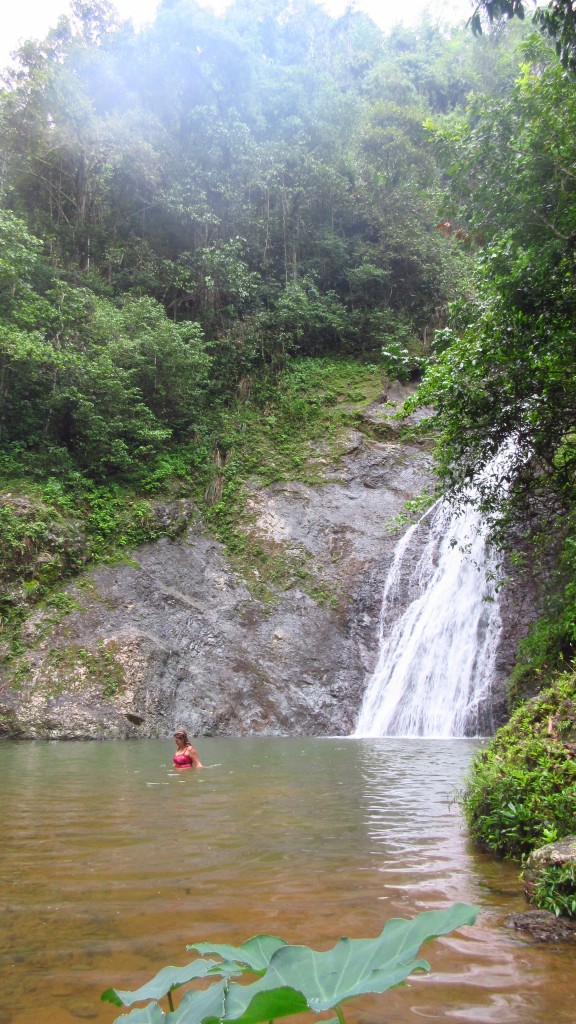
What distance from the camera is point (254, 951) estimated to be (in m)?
1.11

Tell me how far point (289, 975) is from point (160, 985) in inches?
8.5

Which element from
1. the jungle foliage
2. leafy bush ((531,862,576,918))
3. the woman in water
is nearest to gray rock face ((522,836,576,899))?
leafy bush ((531,862,576,918))

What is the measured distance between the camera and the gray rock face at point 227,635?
1436 cm

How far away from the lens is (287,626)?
17281 millimetres

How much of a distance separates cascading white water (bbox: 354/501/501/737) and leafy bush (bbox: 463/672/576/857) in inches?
342

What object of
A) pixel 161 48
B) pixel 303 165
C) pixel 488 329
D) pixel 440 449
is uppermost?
pixel 161 48

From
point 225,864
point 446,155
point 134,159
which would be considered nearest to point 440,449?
point 446,155

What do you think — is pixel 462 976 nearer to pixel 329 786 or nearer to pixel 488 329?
pixel 329 786

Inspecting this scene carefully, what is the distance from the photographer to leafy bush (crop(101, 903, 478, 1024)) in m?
0.91

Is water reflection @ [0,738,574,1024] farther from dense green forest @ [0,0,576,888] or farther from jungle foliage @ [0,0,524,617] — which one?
jungle foliage @ [0,0,524,617]

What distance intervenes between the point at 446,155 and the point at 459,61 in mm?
42270

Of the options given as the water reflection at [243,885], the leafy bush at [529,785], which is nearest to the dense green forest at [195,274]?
the leafy bush at [529,785]

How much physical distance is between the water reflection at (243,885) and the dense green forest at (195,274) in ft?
16.7

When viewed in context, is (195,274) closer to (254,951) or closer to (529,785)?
(529,785)
